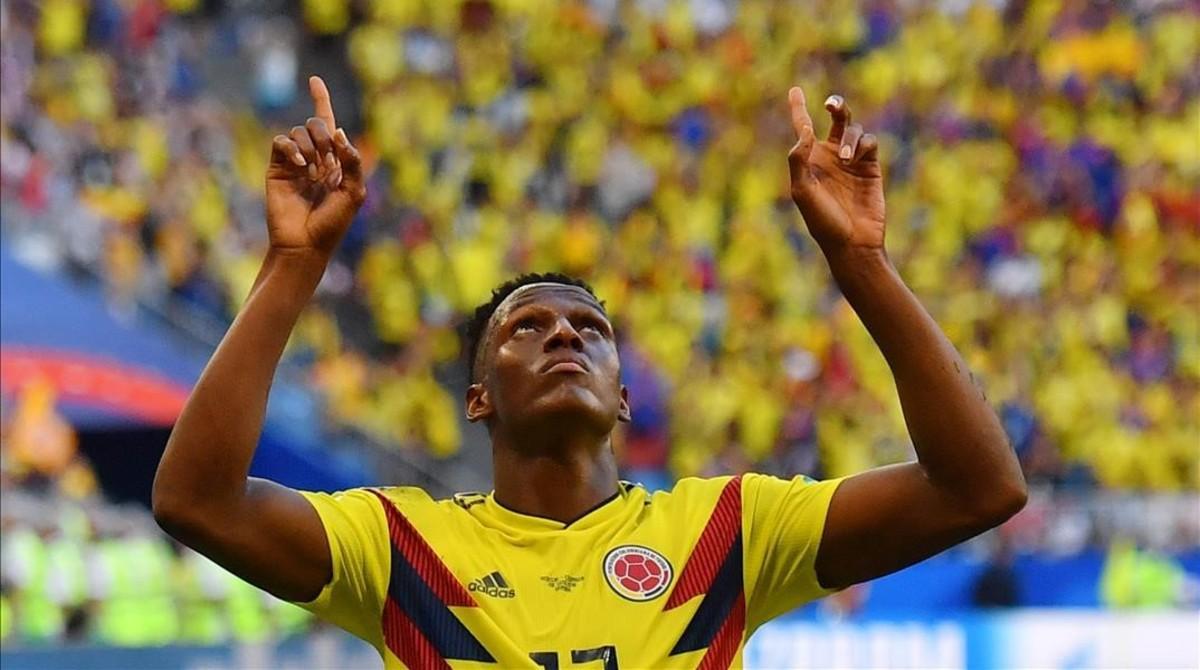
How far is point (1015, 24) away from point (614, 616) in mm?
18261

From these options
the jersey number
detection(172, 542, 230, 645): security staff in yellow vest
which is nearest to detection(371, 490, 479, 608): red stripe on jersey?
the jersey number

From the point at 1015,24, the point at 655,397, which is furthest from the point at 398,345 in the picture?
the point at 1015,24

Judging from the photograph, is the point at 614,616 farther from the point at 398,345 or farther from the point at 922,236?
the point at 922,236

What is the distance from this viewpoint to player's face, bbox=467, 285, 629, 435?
14.1 ft

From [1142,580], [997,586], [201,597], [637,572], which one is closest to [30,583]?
[201,597]

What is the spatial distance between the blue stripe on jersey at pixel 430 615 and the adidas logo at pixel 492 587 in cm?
7

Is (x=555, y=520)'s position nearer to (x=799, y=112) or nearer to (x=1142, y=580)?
(x=799, y=112)

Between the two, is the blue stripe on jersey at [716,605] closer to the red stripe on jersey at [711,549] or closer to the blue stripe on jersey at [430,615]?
the red stripe on jersey at [711,549]

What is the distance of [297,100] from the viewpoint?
18312mm

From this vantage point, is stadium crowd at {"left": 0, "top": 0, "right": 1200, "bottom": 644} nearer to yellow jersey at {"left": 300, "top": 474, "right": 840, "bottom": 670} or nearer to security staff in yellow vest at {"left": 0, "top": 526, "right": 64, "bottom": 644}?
security staff in yellow vest at {"left": 0, "top": 526, "right": 64, "bottom": 644}

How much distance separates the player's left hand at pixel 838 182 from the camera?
3.98 meters

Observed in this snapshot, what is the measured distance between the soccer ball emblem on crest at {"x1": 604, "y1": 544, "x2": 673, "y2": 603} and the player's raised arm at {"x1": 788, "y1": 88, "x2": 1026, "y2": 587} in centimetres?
32

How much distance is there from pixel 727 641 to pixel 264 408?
3.37ft

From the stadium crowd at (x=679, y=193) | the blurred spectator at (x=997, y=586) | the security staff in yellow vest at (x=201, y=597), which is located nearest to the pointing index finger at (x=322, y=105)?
the security staff in yellow vest at (x=201, y=597)
